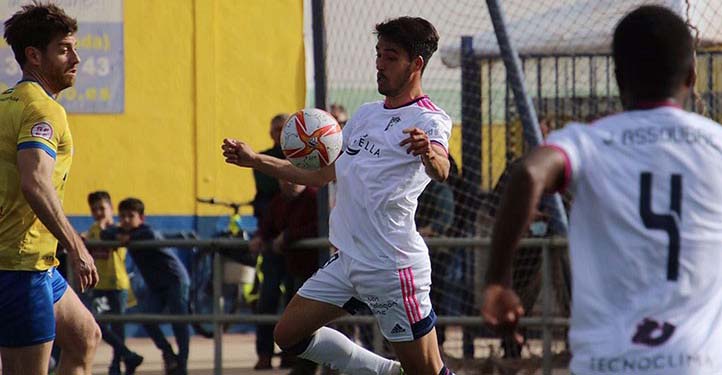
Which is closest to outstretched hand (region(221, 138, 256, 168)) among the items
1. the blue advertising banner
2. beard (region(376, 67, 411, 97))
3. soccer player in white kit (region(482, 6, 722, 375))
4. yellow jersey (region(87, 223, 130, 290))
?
beard (region(376, 67, 411, 97))

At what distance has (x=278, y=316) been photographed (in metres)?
9.48

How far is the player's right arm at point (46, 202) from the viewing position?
19.6ft

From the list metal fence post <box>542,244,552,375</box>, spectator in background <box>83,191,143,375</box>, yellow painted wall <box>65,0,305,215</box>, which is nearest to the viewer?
metal fence post <box>542,244,552,375</box>

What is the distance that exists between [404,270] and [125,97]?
8.98m

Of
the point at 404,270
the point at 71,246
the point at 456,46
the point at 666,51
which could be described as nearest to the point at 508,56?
the point at 456,46

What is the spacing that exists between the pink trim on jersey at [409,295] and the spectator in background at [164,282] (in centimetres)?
390

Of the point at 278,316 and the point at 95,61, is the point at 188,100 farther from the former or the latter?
the point at 278,316

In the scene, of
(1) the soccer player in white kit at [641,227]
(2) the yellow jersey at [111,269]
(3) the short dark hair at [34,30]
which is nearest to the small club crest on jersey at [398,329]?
(3) the short dark hair at [34,30]

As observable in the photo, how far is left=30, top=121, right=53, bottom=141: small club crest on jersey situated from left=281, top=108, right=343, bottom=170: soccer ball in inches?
60.9

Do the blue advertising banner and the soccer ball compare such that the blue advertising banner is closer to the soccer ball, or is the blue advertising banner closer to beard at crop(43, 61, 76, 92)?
the soccer ball

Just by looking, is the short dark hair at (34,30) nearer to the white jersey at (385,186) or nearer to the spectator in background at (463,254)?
the white jersey at (385,186)

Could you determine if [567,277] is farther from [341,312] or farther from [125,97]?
[125,97]

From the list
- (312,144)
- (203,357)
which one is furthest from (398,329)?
(203,357)

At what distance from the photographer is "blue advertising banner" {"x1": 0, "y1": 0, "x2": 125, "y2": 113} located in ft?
49.2
